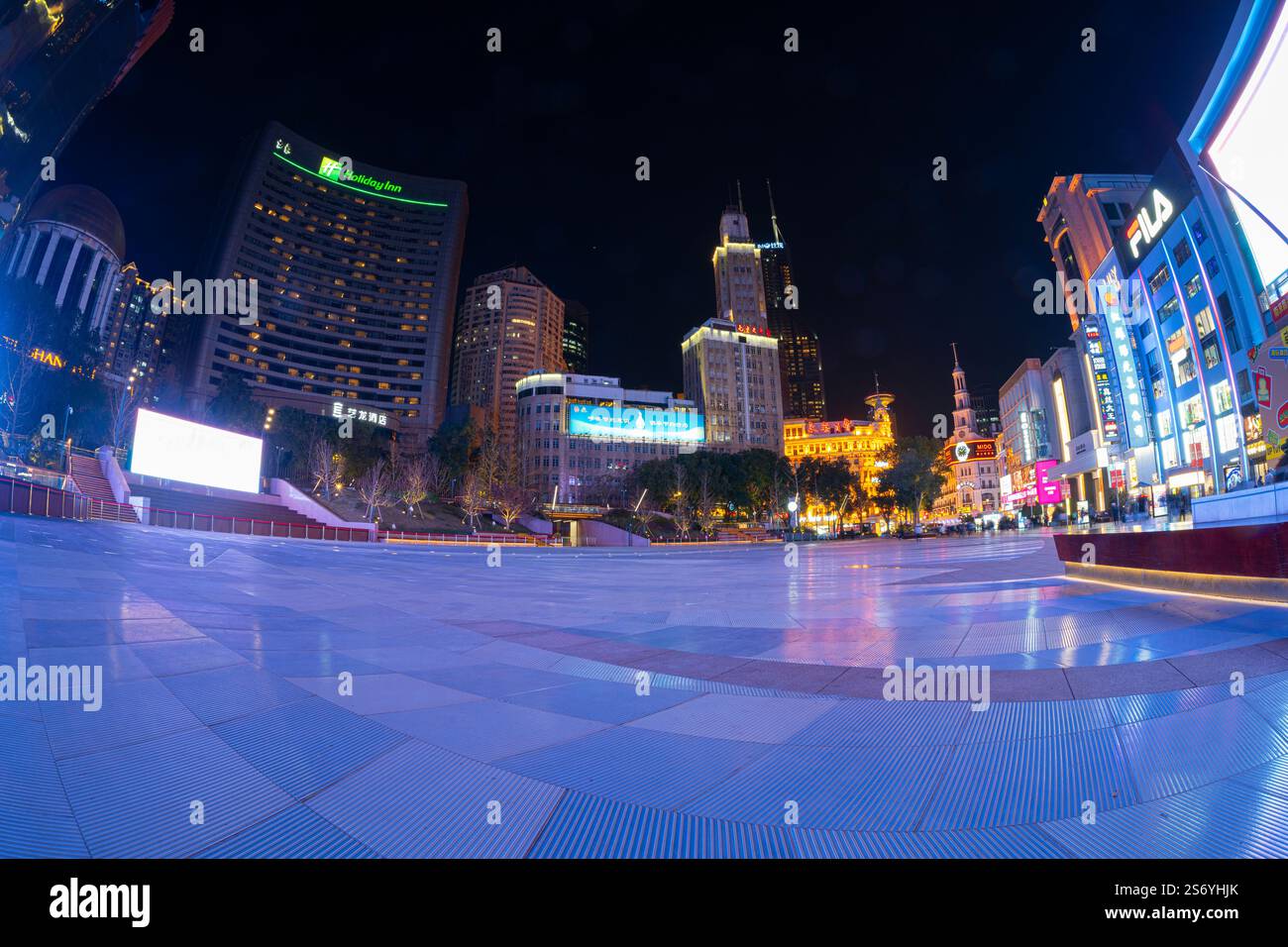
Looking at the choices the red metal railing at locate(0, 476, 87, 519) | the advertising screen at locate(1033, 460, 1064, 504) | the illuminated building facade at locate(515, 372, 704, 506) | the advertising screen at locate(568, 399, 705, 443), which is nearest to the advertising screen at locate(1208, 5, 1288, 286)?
the red metal railing at locate(0, 476, 87, 519)

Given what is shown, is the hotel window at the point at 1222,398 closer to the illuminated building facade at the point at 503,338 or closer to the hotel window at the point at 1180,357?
the hotel window at the point at 1180,357

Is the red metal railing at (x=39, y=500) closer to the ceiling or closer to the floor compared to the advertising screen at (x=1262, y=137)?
closer to the floor

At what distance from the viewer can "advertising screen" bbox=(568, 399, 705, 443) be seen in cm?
11269

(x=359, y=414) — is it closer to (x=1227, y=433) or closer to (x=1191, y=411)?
(x=1191, y=411)

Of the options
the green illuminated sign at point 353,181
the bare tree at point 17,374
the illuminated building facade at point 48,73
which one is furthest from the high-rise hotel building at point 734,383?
the illuminated building facade at point 48,73

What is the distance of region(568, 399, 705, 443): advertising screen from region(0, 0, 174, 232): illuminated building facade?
78.0 meters

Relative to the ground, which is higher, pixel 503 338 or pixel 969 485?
pixel 503 338

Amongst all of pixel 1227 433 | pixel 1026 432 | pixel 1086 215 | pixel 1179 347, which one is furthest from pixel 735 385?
pixel 1227 433

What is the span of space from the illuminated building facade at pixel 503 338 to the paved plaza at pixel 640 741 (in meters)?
164

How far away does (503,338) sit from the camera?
172 metres

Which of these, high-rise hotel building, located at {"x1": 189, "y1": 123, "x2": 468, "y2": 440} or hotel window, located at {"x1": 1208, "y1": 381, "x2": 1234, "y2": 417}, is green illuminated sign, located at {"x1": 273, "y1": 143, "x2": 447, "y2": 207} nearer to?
high-rise hotel building, located at {"x1": 189, "y1": 123, "x2": 468, "y2": 440}

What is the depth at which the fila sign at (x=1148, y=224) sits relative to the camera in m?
44.7

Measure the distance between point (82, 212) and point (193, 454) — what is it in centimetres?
12450
